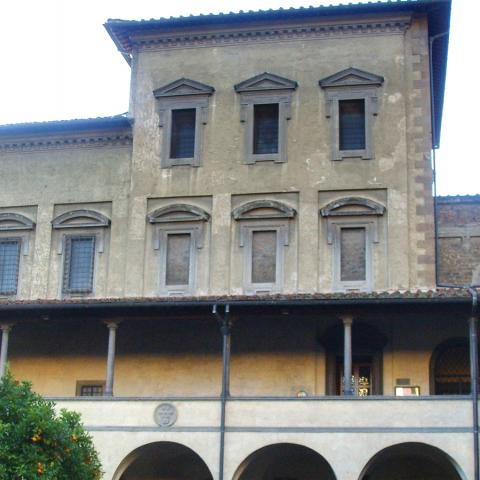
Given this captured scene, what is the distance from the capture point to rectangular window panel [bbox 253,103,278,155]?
3089 cm

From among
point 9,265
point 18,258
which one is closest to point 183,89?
point 18,258

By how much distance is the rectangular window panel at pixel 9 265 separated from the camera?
105 feet

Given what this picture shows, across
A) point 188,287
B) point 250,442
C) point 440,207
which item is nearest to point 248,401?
point 250,442

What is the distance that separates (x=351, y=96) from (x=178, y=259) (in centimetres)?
683

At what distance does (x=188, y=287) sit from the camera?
3020 centimetres

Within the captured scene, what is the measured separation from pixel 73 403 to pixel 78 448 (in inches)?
267

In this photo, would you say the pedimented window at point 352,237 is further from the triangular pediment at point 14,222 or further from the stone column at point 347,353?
the triangular pediment at point 14,222

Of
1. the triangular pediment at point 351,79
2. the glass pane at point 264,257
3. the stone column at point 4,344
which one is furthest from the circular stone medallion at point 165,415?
the triangular pediment at point 351,79

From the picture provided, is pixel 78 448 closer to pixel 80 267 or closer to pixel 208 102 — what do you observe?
pixel 80 267

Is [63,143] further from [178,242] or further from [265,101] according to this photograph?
[265,101]

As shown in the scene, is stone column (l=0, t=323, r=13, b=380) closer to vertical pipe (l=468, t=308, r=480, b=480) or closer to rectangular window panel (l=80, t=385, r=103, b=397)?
rectangular window panel (l=80, t=385, r=103, b=397)

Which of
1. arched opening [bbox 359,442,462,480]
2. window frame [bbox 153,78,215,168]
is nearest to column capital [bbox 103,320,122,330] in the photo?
window frame [bbox 153,78,215,168]

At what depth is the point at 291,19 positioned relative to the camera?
31031mm

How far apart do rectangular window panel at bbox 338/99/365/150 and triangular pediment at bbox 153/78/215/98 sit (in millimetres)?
3966
